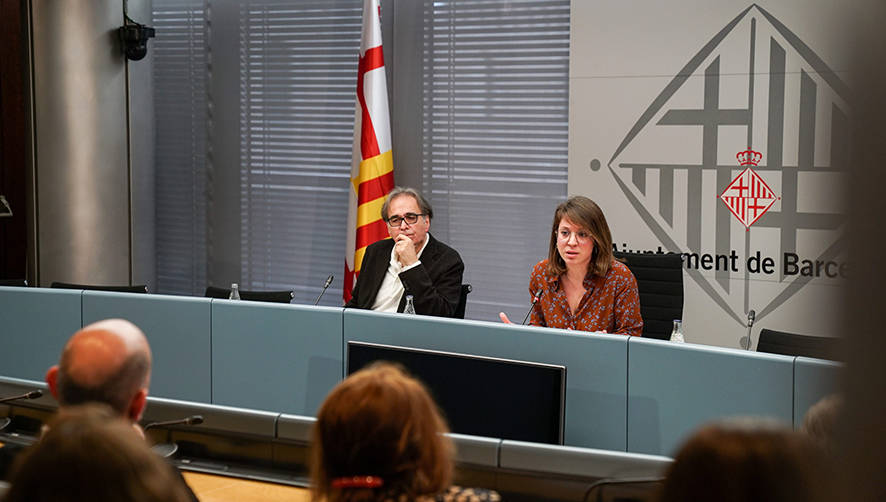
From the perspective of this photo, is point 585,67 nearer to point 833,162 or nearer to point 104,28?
A: point 104,28

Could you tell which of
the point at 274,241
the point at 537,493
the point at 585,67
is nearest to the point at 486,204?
the point at 585,67

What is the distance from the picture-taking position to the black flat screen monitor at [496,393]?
2787 millimetres

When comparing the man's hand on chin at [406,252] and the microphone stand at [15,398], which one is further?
the man's hand on chin at [406,252]

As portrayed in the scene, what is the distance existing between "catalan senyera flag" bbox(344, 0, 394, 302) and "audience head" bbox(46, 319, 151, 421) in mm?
4052

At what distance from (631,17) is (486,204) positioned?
1.57 meters

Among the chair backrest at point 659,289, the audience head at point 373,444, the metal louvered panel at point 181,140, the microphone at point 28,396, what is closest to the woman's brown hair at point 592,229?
the chair backrest at point 659,289

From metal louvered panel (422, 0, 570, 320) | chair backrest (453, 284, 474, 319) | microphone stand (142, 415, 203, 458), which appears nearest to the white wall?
metal louvered panel (422, 0, 570, 320)

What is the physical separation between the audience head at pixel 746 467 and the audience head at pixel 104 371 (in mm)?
1417

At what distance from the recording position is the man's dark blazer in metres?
4.18

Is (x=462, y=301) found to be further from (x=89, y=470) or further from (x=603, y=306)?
(x=89, y=470)

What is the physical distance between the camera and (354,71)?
6.61 m

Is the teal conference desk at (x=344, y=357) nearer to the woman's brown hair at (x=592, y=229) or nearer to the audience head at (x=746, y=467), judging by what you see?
the woman's brown hair at (x=592, y=229)

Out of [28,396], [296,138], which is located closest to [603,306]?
[28,396]

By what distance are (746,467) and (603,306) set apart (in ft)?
10.8
